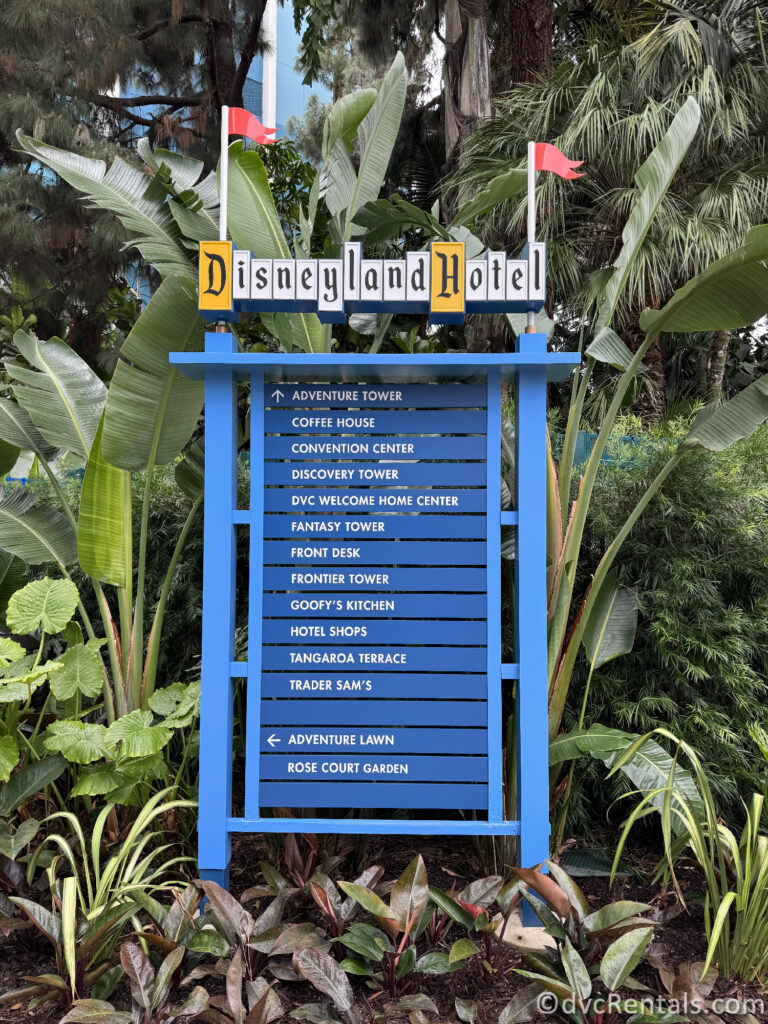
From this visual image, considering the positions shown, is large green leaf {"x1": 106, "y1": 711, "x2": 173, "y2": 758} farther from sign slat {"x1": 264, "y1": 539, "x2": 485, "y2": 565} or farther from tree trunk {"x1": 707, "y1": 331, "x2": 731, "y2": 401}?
tree trunk {"x1": 707, "y1": 331, "x2": 731, "y2": 401}

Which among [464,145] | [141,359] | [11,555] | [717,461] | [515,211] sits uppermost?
[464,145]

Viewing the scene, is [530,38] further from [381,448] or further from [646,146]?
[381,448]

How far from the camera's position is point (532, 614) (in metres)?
3.29

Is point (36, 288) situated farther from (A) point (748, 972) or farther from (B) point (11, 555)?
(A) point (748, 972)

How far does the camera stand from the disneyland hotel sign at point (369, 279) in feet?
10.1

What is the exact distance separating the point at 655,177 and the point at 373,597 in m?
2.34

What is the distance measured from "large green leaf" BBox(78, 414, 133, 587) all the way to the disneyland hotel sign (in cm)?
108

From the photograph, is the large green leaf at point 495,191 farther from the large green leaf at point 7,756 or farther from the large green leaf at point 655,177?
the large green leaf at point 7,756

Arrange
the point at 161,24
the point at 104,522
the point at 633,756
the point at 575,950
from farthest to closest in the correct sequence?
the point at 161,24 → the point at 104,522 → the point at 633,756 → the point at 575,950

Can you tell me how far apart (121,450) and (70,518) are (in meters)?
0.70

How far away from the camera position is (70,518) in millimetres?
4176

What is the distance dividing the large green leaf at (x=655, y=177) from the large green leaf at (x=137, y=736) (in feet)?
9.47

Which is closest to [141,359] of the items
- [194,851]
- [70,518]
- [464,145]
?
[70,518]

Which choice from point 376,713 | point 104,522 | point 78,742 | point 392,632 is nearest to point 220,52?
point 104,522
